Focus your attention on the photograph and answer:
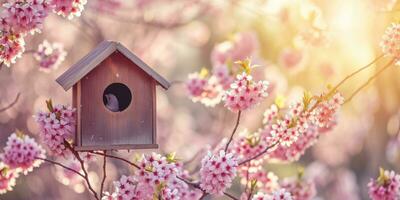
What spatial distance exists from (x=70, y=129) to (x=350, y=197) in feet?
34.7

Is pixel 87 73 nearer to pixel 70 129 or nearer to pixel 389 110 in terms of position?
pixel 70 129

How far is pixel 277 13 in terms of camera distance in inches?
406

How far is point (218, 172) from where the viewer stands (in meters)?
4.08

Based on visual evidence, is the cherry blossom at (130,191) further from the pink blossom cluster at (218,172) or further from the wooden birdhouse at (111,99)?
the pink blossom cluster at (218,172)

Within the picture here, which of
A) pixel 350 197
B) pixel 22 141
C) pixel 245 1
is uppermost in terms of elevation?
pixel 245 1

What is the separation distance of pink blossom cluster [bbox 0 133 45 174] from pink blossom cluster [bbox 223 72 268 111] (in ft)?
4.06

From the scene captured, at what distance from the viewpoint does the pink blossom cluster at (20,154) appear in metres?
4.63

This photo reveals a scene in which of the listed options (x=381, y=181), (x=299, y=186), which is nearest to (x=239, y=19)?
(x=299, y=186)

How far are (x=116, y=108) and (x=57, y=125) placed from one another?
39 centimetres

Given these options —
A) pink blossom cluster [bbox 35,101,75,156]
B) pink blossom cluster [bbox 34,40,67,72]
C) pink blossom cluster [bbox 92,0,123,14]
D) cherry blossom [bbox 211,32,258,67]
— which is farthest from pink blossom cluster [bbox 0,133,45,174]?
pink blossom cluster [bbox 92,0,123,14]

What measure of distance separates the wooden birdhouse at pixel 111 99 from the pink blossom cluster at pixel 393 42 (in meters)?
1.34

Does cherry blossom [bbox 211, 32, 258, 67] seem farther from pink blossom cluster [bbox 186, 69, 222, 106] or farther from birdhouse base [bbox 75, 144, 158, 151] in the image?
birdhouse base [bbox 75, 144, 158, 151]

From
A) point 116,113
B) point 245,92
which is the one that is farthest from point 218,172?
point 116,113

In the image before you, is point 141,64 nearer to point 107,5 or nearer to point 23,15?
point 23,15
